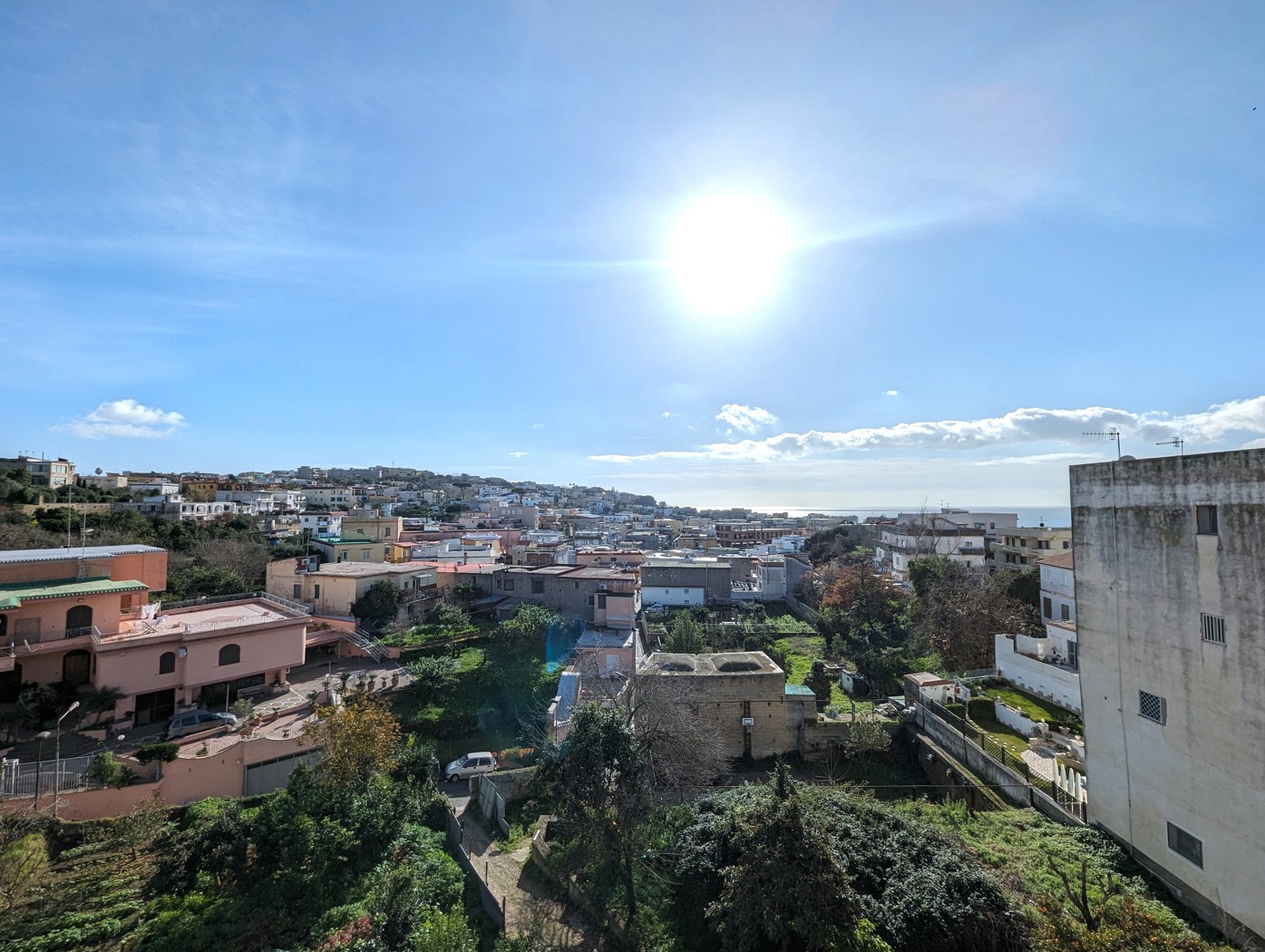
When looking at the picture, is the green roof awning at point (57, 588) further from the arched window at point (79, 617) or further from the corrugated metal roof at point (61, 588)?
the arched window at point (79, 617)

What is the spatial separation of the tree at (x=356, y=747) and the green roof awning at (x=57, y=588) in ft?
33.5

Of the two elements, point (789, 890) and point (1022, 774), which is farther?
point (1022, 774)

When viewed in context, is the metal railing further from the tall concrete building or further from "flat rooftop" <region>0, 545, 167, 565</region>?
the tall concrete building

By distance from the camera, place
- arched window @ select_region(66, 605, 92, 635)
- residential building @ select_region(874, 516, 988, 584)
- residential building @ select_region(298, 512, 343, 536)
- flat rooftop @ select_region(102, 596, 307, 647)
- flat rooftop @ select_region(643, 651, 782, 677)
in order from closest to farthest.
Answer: arched window @ select_region(66, 605, 92, 635) → flat rooftop @ select_region(102, 596, 307, 647) → flat rooftop @ select_region(643, 651, 782, 677) → residential building @ select_region(874, 516, 988, 584) → residential building @ select_region(298, 512, 343, 536)

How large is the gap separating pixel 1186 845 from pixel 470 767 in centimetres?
1615

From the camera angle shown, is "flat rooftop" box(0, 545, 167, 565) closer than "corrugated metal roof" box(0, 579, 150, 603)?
No

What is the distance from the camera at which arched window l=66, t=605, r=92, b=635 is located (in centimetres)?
1694

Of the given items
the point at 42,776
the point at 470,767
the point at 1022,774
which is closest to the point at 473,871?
the point at 470,767

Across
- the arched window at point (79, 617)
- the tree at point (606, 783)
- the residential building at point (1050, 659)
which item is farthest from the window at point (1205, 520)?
the arched window at point (79, 617)

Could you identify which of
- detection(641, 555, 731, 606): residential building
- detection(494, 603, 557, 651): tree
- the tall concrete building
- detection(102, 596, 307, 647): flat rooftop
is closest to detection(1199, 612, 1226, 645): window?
the tall concrete building

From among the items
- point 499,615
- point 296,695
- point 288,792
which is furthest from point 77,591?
point 499,615

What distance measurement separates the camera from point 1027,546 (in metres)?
36.8

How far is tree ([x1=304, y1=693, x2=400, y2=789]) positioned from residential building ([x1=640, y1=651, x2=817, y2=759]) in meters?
7.66

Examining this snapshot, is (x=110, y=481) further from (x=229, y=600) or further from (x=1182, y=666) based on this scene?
(x=1182, y=666)
